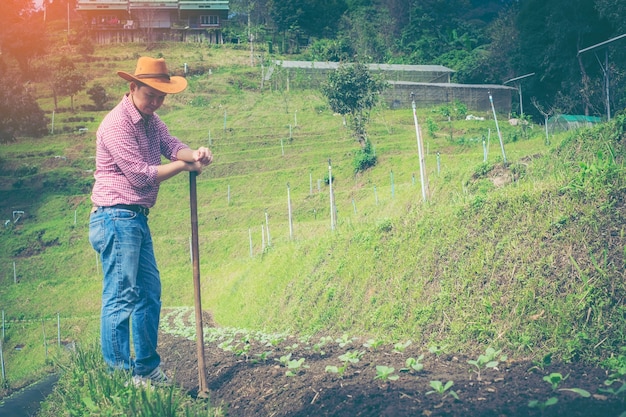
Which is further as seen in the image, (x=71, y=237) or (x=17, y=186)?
(x=17, y=186)

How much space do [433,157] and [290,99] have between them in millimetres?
22139

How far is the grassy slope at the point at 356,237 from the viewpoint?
15.9 feet

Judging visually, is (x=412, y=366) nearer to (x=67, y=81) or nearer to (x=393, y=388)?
(x=393, y=388)

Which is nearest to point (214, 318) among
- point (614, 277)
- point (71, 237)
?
point (614, 277)

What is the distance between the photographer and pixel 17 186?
39.4 m

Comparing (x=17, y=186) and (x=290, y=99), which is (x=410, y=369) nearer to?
(x=17, y=186)

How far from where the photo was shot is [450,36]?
5672cm

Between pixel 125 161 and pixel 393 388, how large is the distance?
242cm

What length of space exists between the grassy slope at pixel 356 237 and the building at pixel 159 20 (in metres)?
24.0

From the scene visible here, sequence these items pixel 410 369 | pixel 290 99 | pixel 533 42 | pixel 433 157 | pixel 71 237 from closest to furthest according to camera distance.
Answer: pixel 410 369 < pixel 433 157 < pixel 71 237 < pixel 533 42 < pixel 290 99

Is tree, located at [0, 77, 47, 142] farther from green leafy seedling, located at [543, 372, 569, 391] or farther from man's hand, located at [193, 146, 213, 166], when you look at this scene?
green leafy seedling, located at [543, 372, 569, 391]

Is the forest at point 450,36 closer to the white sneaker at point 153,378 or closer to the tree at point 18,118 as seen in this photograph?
the tree at point 18,118

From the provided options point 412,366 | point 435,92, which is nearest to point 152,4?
point 435,92

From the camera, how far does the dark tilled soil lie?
3.01 metres
